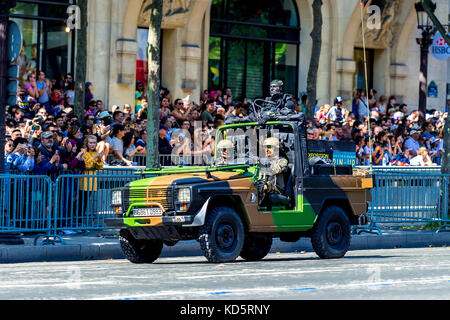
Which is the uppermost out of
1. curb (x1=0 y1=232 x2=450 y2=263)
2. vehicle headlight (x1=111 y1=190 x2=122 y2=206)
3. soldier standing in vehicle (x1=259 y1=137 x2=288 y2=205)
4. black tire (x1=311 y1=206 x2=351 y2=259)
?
soldier standing in vehicle (x1=259 y1=137 x2=288 y2=205)

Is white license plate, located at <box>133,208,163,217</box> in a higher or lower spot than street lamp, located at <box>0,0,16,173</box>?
lower

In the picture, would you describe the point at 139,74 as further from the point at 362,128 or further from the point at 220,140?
the point at 220,140

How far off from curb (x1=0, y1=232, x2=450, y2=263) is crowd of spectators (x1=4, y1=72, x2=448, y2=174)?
1650 mm

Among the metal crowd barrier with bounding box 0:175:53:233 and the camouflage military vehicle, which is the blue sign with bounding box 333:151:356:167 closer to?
the camouflage military vehicle

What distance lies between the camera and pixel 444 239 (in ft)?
73.2

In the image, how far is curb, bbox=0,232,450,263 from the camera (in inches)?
667

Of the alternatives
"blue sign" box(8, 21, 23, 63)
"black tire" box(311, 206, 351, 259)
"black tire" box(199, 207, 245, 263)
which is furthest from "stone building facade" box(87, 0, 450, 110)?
"black tire" box(199, 207, 245, 263)

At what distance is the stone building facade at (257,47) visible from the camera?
30.7 metres

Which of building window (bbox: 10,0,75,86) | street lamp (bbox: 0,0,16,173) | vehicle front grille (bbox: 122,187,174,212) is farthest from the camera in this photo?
building window (bbox: 10,0,75,86)

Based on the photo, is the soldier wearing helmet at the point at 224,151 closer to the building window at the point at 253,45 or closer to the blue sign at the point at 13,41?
the blue sign at the point at 13,41

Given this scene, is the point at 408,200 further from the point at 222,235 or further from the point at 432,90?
the point at 432,90

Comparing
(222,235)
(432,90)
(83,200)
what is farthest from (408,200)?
(432,90)

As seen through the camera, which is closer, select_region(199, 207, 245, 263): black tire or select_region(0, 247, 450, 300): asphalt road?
select_region(0, 247, 450, 300): asphalt road

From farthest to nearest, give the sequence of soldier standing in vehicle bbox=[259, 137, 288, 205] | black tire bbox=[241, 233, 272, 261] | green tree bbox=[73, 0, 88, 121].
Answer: green tree bbox=[73, 0, 88, 121] < black tire bbox=[241, 233, 272, 261] < soldier standing in vehicle bbox=[259, 137, 288, 205]
